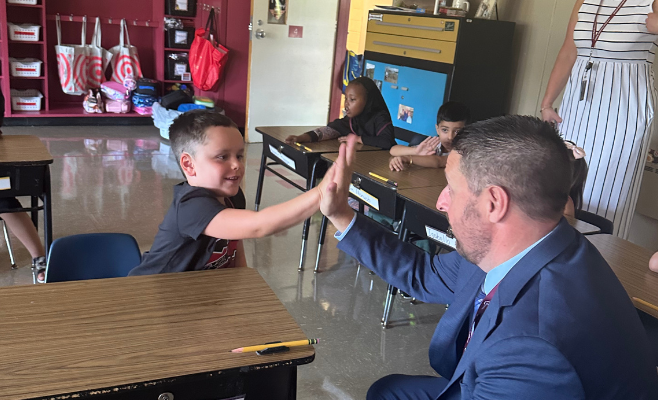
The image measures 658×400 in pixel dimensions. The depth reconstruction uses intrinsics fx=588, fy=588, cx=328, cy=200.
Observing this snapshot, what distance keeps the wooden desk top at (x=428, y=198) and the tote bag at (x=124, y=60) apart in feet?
16.2

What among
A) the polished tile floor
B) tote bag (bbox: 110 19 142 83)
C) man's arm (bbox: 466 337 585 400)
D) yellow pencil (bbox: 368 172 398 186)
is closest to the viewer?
man's arm (bbox: 466 337 585 400)

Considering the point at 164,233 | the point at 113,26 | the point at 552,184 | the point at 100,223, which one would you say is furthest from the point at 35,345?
the point at 113,26

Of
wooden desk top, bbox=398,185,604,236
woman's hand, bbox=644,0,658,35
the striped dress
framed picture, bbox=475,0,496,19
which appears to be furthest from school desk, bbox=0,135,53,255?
framed picture, bbox=475,0,496,19

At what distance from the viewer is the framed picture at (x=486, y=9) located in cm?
422

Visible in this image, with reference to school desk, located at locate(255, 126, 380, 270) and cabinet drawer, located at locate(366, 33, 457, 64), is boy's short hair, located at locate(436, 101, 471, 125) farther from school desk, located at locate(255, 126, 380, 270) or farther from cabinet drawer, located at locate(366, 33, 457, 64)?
cabinet drawer, located at locate(366, 33, 457, 64)

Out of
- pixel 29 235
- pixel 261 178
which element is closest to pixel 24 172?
pixel 29 235

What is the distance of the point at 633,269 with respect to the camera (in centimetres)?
183

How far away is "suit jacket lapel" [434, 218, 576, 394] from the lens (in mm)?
986

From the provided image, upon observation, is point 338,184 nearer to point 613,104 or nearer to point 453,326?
point 453,326

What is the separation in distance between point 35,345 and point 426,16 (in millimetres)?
3623

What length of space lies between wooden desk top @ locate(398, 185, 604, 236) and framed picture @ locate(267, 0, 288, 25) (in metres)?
4.25

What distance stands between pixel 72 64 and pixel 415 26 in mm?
3847

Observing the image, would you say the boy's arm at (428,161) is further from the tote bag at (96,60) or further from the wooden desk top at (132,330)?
the tote bag at (96,60)

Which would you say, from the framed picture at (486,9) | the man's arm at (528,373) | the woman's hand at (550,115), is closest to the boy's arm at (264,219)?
the man's arm at (528,373)
